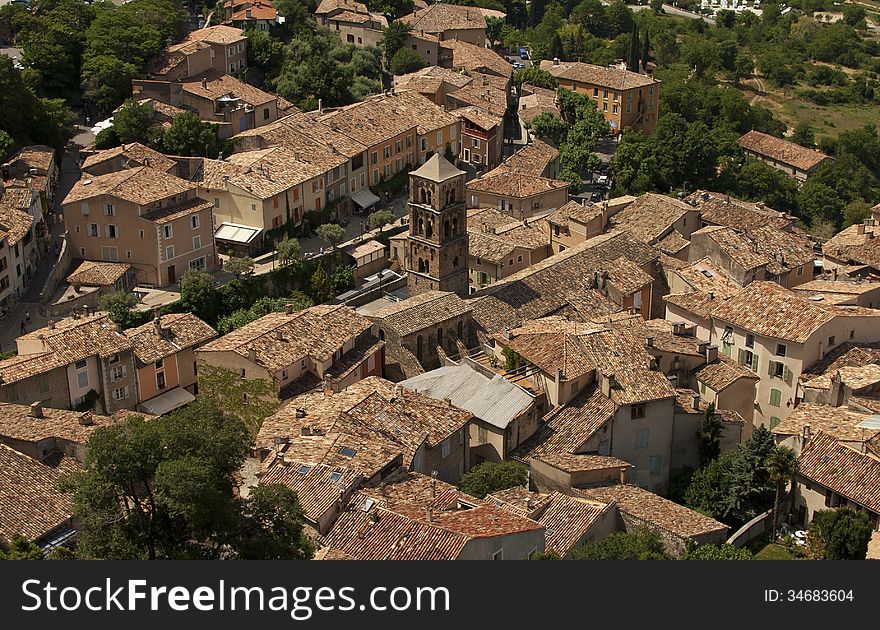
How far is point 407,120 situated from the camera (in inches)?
4109

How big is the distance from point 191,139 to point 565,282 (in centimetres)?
3015

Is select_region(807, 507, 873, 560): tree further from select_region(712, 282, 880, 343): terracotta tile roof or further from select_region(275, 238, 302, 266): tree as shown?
select_region(275, 238, 302, 266): tree

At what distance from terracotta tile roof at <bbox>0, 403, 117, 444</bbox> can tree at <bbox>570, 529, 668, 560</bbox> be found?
22420 millimetres

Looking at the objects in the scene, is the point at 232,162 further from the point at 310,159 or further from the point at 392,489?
the point at 392,489

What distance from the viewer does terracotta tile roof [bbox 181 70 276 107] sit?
103m

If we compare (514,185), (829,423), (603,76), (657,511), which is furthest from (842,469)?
(603,76)

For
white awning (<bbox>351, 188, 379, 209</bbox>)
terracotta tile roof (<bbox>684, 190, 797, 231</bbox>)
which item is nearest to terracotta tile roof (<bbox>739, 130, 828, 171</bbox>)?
terracotta tile roof (<bbox>684, 190, 797, 231</bbox>)

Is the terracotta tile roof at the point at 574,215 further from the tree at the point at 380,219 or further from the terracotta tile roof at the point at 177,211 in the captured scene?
the terracotta tile roof at the point at 177,211

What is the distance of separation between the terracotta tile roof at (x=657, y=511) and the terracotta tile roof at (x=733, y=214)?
3748 centimetres

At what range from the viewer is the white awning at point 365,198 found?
316 ft

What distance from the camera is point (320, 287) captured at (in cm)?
8456

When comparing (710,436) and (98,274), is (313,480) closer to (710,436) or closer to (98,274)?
(710,436)

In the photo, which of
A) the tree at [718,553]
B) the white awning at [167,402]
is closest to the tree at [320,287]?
the white awning at [167,402]

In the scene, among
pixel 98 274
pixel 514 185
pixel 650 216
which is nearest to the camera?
pixel 98 274
